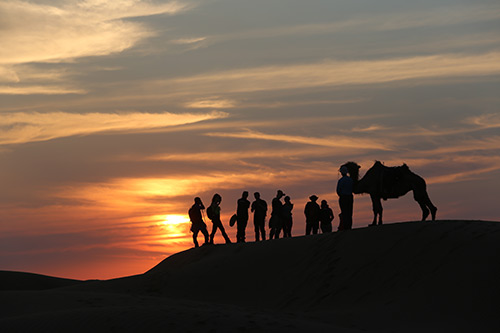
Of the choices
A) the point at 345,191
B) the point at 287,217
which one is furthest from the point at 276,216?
the point at 345,191

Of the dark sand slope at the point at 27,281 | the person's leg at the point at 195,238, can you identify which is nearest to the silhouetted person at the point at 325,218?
the person's leg at the point at 195,238

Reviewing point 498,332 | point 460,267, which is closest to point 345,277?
point 460,267

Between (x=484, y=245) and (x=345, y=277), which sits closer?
(x=484, y=245)

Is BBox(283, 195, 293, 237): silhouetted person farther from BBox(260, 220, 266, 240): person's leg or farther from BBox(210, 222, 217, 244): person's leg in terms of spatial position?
A: BBox(210, 222, 217, 244): person's leg

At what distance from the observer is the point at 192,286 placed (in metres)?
23.5

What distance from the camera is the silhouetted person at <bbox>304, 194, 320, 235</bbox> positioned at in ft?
84.9

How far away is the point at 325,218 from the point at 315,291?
240 inches

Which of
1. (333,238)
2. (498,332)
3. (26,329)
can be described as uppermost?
(333,238)

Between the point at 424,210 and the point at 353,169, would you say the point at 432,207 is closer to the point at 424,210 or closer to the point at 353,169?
the point at 424,210

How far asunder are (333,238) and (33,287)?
2121 cm

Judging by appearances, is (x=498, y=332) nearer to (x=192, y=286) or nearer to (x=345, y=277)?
(x=345, y=277)

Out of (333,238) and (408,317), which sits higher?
(333,238)

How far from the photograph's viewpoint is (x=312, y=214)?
2594cm

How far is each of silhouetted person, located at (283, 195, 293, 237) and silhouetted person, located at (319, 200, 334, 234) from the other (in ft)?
3.41
